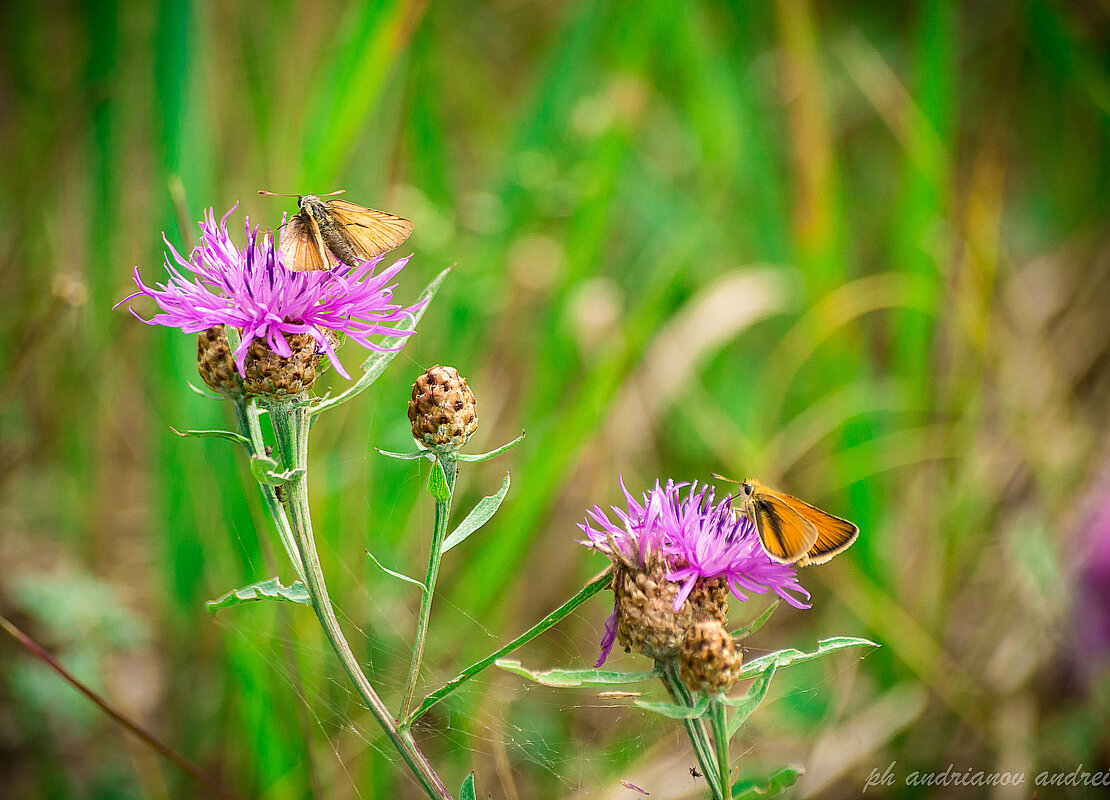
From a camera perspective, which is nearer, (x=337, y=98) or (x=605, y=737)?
(x=605, y=737)

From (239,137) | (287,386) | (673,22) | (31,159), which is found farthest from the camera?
(239,137)

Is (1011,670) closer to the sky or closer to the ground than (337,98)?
closer to the ground

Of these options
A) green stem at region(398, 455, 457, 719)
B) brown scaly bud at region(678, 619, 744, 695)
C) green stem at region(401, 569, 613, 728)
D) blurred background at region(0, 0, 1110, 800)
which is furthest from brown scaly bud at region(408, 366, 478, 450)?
blurred background at region(0, 0, 1110, 800)

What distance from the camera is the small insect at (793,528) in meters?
0.92

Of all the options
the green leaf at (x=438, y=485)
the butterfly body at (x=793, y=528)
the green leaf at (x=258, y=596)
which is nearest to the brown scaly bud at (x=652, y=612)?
the butterfly body at (x=793, y=528)

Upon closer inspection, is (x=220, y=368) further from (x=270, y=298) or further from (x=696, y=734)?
(x=696, y=734)

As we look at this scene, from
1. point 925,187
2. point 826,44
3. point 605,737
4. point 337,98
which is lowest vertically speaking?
point 605,737

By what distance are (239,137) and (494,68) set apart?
4.15ft

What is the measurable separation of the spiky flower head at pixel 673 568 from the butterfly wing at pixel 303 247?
426mm

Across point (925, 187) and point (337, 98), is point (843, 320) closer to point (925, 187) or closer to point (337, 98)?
point (925, 187)

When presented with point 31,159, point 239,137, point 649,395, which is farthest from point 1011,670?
point 31,159

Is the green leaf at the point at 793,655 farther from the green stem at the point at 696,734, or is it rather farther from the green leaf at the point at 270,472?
the green leaf at the point at 270,472

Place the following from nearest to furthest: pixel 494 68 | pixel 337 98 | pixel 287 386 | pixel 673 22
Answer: pixel 287 386 < pixel 337 98 < pixel 673 22 < pixel 494 68

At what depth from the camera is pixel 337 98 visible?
1887 millimetres
